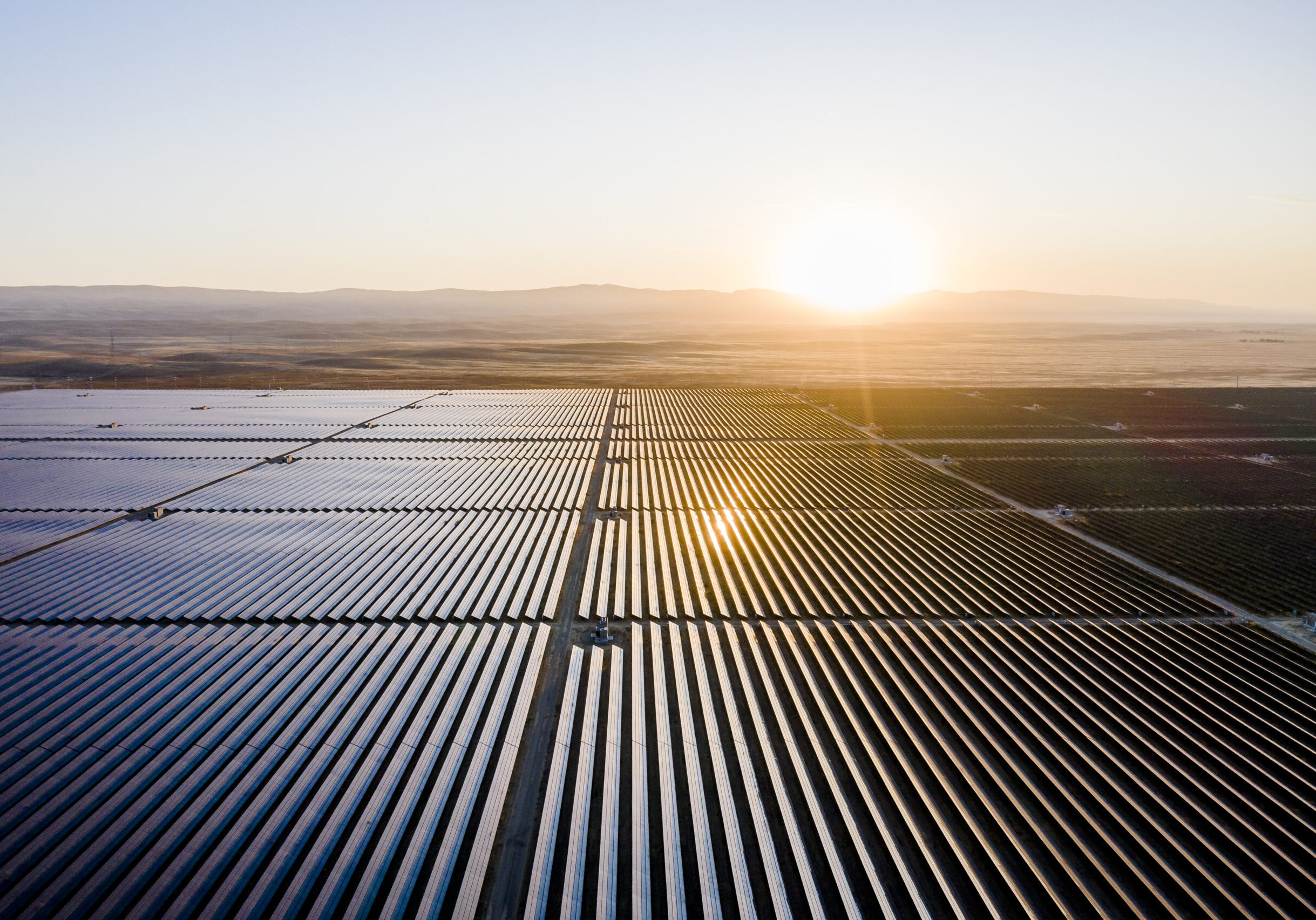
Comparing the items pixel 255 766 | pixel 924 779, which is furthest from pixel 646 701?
pixel 255 766

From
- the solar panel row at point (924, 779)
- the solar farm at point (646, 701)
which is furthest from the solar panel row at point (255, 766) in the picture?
the solar panel row at point (924, 779)

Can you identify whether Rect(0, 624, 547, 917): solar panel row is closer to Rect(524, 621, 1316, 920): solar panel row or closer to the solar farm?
the solar farm

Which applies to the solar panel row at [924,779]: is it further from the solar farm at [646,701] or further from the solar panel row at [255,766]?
the solar panel row at [255,766]

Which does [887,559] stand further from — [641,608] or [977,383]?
[977,383]

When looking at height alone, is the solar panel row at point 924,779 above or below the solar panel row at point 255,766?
below

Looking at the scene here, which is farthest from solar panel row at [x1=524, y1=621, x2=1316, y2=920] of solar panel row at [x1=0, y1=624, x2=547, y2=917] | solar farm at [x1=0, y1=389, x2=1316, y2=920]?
solar panel row at [x1=0, y1=624, x2=547, y2=917]

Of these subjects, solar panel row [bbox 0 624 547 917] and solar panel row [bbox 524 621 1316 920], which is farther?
solar panel row [bbox 524 621 1316 920]

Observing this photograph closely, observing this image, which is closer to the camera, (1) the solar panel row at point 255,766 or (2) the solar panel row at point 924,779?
(1) the solar panel row at point 255,766

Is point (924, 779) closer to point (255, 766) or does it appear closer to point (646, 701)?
point (646, 701)

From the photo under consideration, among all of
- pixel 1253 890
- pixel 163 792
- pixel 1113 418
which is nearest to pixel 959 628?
pixel 1253 890
